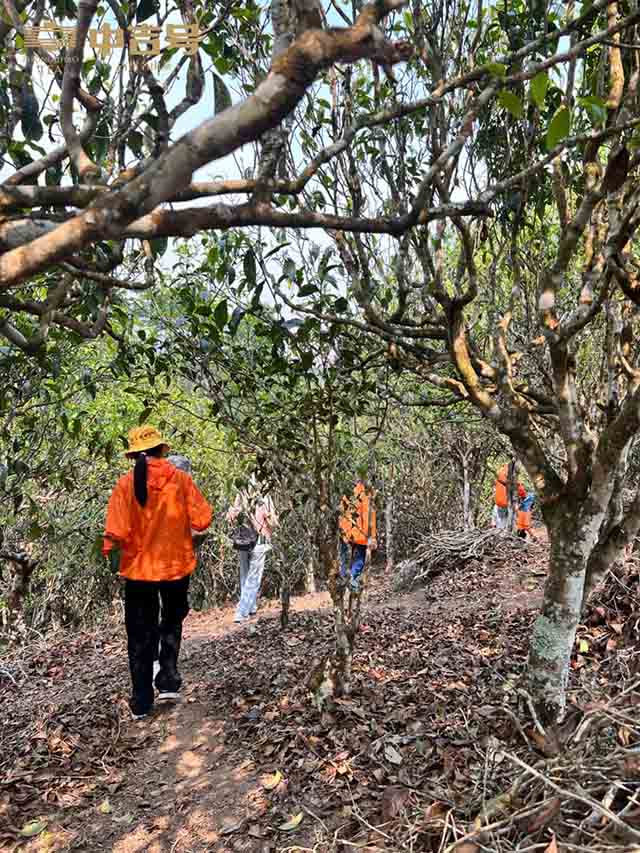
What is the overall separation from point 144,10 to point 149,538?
330 centimetres

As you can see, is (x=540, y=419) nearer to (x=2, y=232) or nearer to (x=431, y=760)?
(x=431, y=760)

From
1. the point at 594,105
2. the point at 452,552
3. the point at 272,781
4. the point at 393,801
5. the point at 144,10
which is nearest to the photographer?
the point at 594,105

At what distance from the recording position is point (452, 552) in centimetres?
909

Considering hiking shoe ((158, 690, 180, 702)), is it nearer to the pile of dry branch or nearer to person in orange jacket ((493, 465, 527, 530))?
the pile of dry branch

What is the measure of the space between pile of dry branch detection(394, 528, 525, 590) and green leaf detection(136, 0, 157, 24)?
7.74 metres

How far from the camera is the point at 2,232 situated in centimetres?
142

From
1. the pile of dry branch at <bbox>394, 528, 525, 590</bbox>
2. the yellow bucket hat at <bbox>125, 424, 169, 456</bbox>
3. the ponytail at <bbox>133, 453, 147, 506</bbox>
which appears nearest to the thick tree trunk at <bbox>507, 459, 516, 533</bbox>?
the pile of dry branch at <bbox>394, 528, 525, 590</bbox>

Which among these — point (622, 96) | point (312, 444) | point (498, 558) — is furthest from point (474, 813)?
point (498, 558)

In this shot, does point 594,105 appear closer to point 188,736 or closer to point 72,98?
point 72,98

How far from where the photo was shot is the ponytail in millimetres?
4559

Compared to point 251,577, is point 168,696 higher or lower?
lower

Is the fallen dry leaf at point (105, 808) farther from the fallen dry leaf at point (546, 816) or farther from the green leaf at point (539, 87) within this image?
the green leaf at point (539, 87)

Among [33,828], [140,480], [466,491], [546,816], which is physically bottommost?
[33,828]

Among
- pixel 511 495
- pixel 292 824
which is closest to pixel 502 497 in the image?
pixel 511 495
